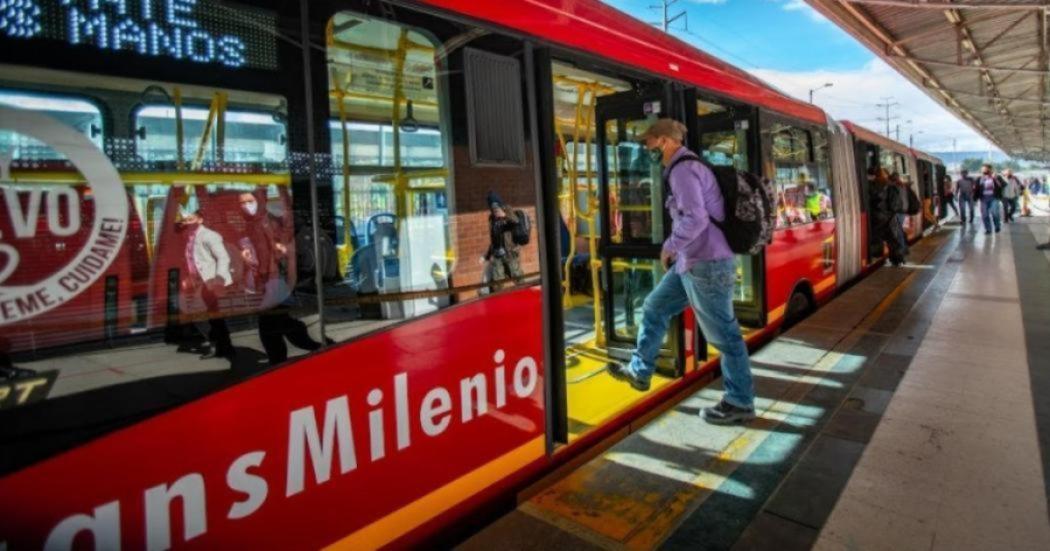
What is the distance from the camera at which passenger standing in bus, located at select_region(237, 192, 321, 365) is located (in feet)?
5.85

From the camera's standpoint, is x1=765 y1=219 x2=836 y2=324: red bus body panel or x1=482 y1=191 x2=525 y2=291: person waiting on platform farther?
x1=765 y1=219 x2=836 y2=324: red bus body panel

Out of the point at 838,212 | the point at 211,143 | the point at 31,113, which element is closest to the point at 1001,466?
the point at 211,143

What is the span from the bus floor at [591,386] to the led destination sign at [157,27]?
224cm

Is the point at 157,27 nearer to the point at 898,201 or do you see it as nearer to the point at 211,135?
the point at 211,135

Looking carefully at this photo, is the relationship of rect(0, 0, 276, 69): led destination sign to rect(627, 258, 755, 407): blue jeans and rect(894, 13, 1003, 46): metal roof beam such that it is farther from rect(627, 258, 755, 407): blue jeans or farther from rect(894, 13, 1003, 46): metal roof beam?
rect(894, 13, 1003, 46): metal roof beam

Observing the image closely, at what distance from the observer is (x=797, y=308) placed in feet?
20.3

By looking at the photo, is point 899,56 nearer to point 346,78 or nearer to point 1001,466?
point 1001,466

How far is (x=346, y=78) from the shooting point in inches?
78.4

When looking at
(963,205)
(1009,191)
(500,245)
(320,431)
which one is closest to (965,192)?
(963,205)

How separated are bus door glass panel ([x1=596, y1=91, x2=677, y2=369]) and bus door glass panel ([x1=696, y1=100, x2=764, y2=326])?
3.17 feet

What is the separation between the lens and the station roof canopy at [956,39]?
8.30 meters

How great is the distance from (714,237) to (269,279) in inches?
93.9

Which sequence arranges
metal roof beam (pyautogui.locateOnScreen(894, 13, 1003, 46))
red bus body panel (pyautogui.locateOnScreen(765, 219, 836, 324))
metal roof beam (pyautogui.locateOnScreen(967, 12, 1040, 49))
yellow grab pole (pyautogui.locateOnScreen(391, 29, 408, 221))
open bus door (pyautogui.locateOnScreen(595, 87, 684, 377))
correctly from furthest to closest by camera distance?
metal roof beam (pyautogui.locateOnScreen(894, 13, 1003, 46)) < metal roof beam (pyautogui.locateOnScreen(967, 12, 1040, 49)) < red bus body panel (pyautogui.locateOnScreen(765, 219, 836, 324)) < open bus door (pyautogui.locateOnScreen(595, 87, 684, 377)) < yellow grab pole (pyautogui.locateOnScreen(391, 29, 408, 221))

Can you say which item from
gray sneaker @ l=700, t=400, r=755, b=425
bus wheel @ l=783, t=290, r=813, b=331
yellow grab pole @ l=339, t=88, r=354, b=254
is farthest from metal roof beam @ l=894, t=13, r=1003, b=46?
yellow grab pole @ l=339, t=88, r=354, b=254
